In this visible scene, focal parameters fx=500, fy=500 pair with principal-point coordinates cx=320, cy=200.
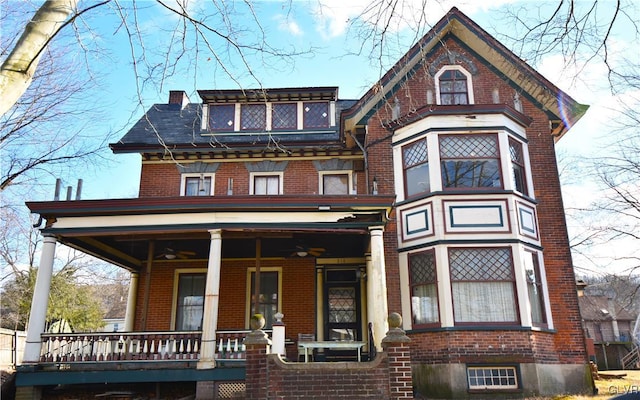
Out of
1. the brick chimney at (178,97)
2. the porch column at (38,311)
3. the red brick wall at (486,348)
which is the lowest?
the red brick wall at (486,348)

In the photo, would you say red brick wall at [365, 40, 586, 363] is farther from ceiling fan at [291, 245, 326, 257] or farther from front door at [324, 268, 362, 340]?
front door at [324, 268, 362, 340]

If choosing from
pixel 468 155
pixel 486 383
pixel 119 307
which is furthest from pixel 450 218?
pixel 119 307

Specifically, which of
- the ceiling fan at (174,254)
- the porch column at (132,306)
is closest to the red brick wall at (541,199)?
the ceiling fan at (174,254)

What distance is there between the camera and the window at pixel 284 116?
16438 millimetres

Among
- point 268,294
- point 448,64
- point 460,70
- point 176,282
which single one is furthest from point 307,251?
point 460,70

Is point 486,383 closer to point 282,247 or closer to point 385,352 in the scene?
point 385,352

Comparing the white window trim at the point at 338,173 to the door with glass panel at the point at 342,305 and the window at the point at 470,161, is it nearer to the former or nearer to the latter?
the door with glass panel at the point at 342,305

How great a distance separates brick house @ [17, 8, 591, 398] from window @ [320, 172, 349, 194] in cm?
5

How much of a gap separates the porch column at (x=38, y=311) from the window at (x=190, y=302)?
4517 mm

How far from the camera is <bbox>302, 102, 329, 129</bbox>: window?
1644cm

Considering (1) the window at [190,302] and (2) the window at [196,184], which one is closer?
(1) the window at [190,302]

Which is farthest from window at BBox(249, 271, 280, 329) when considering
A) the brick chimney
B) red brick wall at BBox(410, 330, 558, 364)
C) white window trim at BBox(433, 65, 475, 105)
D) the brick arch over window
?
the brick chimney

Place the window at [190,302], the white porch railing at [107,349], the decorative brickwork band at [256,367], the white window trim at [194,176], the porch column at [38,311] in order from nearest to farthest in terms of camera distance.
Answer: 1. the decorative brickwork band at [256,367]
2. the porch column at [38,311]
3. the white porch railing at [107,349]
4. the window at [190,302]
5. the white window trim at [194,176]

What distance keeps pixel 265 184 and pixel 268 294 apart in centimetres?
336
